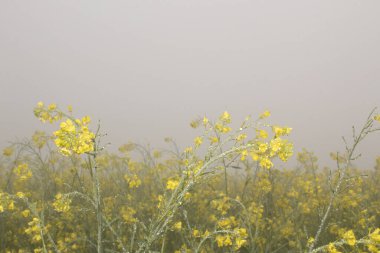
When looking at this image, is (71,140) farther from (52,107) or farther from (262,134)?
(262,134)

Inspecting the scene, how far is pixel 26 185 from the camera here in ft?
23.8

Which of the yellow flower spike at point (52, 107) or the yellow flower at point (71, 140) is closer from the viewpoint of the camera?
the yellow flower at point (71, 140)

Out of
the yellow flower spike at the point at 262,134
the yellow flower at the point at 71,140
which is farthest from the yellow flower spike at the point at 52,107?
the yellow flower spike at the point at 262,134

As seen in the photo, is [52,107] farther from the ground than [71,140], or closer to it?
farther from the ground

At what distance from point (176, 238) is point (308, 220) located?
2.29m

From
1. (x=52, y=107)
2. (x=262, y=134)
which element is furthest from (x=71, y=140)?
(x=262, y=134)

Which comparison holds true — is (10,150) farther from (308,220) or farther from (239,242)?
(308,220)

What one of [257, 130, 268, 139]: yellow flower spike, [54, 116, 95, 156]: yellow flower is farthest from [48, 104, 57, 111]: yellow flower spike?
[257, 130, 268, 139]: yellow flower spike

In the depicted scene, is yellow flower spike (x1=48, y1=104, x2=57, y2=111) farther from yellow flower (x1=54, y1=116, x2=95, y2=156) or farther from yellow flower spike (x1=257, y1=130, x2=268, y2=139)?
yellow flower spike (x1=257, y1=130, x2=268, y2=139)

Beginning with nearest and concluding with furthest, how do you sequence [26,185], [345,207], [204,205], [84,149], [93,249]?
Answer: [84,149]
[93,249]
[345,207]
[204,205]
[26,185]

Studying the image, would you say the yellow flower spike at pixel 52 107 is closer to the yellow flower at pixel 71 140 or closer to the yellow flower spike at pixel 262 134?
the yellow flower at pixel 71 140

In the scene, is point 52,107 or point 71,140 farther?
point 52,107

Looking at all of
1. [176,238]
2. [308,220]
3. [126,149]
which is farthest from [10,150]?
[308,220]

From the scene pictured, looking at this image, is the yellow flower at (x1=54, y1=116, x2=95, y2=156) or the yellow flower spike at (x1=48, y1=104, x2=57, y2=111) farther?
the yellow flower spike at (x1=48, y1=104, x2=57, y2=111)
